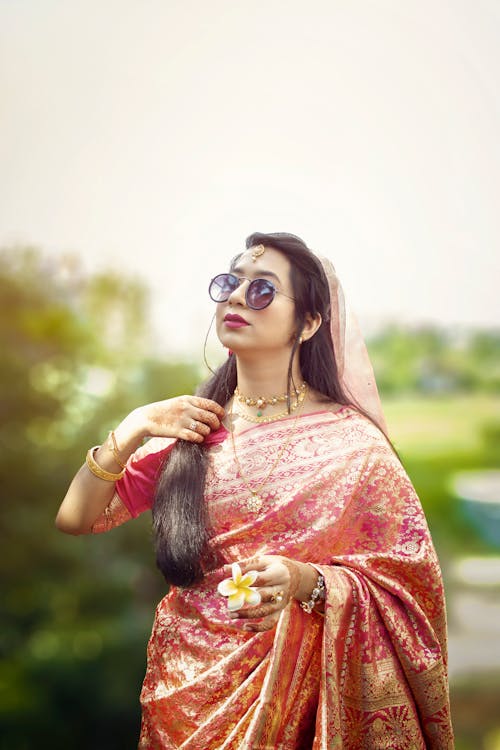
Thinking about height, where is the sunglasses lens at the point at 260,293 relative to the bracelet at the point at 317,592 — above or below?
above

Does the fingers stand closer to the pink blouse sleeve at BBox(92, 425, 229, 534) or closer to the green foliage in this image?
the pink blouse sleeve at BBox(92, 425, 229, 534)

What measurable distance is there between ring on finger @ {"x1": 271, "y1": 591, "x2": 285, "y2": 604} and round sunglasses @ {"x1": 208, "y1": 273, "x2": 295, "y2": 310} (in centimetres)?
71

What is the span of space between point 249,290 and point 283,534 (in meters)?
0.61

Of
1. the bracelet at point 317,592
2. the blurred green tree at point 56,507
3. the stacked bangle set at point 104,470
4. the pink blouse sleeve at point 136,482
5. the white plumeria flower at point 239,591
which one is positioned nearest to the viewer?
the white plumeria flower at point 239,591

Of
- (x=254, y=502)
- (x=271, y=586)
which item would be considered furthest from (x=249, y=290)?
(x=271, y=586)

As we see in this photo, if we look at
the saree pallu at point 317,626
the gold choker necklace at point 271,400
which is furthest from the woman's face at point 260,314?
the saree pallu at point 317,626

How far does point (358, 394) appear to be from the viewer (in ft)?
7.00

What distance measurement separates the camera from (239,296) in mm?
1918

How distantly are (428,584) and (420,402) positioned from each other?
90.2 inches

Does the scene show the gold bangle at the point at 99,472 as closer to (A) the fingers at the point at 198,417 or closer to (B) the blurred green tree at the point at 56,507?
(A) the fingers at the point at 198,417

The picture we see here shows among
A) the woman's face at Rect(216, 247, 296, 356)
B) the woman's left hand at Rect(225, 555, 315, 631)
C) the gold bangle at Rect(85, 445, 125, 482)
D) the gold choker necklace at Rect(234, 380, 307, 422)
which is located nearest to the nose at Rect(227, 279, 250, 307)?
the woman's face at Rect(216, 247, 296, 356)

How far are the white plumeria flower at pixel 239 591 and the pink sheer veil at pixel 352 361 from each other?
734 millimetres

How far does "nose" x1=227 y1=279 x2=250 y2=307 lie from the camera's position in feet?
6.29

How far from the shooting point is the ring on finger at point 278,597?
1.54 m
